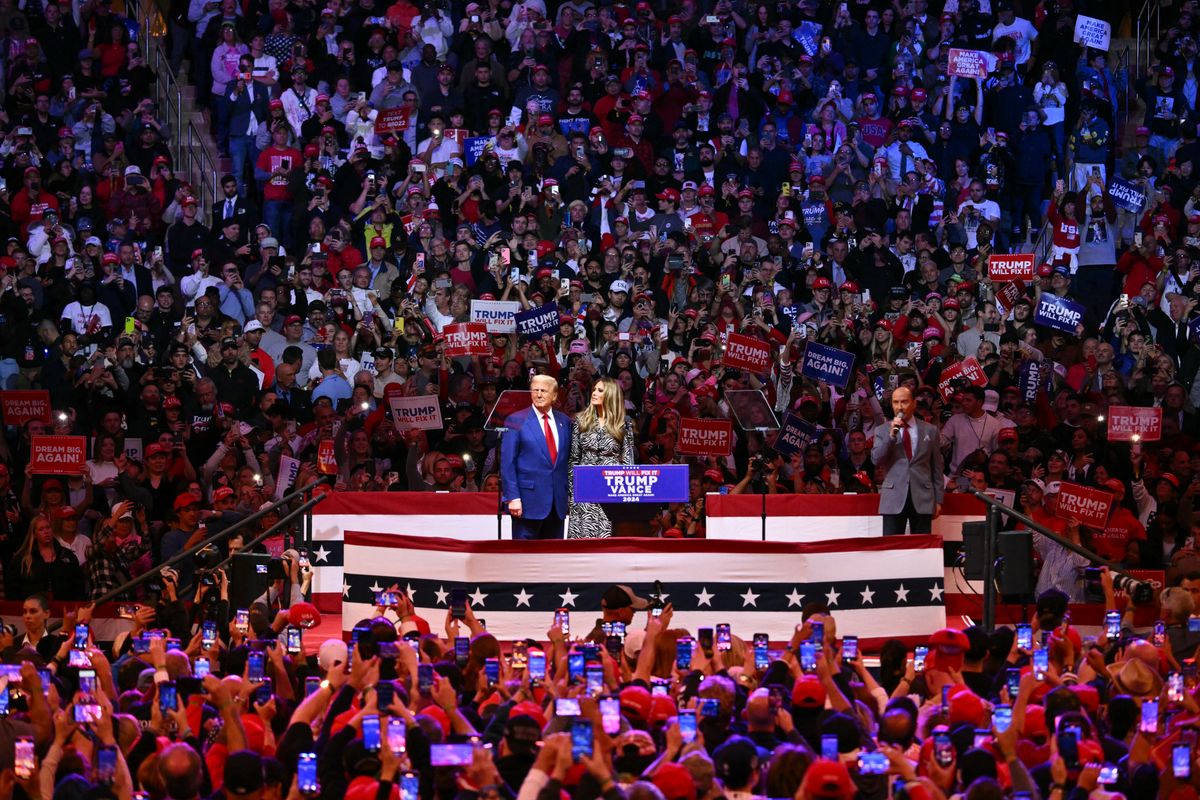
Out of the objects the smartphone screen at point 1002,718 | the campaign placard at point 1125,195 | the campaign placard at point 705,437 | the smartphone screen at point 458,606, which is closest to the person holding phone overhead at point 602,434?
the smartphone screen at point 458,606

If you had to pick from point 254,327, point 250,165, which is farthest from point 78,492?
point 250,165

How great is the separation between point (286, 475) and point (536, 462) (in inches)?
140

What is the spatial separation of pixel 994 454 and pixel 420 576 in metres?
5.23

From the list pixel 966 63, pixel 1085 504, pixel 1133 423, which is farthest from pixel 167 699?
Result: pixel 966 63

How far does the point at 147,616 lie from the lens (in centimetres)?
1208

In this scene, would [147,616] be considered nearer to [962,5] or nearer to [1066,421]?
[1066,421]

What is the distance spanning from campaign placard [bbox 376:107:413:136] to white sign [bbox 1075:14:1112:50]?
25.2 ft

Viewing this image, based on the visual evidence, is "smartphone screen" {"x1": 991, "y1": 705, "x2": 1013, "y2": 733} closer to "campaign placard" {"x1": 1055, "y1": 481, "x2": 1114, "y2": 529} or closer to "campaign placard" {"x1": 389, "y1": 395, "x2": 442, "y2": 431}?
"campaign placard" {"x1": 1055, "y1": 481, "x2": 1114, "y2": 529}

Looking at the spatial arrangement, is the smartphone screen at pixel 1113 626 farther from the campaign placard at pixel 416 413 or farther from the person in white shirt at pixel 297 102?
the person in white shirt at pixel 297 102

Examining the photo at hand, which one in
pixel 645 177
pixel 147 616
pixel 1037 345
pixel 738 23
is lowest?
pixel 147 616

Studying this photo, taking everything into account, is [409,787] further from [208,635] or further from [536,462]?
[536,462]

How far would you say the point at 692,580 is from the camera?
1277cm

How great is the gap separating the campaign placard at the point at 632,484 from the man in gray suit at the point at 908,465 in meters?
1.61

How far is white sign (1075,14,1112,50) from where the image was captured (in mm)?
23500
